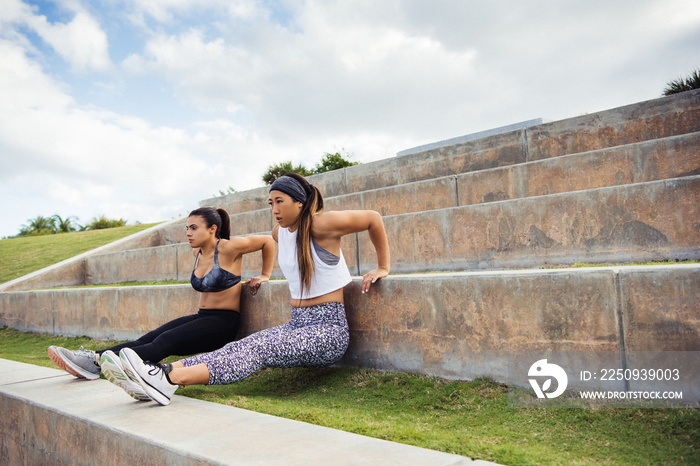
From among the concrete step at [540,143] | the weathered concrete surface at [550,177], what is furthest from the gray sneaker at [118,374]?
the concrete step at [540,143]

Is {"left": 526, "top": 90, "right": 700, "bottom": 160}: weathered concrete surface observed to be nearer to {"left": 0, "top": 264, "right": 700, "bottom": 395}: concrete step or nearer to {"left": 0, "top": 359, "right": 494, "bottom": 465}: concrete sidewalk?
{"left": 0, "top": 264, "right": 700, "bottom": 395}: concrete step

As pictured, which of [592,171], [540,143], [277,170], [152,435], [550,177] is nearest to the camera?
[152,435]

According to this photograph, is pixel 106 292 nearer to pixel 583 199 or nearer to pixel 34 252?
pixel 583 199

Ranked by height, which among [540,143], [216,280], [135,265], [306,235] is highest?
[540,143]

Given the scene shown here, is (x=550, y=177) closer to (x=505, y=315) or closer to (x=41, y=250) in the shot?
(x=505, y=315)

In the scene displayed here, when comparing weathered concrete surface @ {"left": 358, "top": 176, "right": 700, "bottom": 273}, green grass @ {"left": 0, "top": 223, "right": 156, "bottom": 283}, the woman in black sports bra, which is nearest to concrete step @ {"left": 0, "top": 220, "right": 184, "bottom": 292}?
green grass @ {"left": 0, "top": 223, "right": 156, "bottom": 283}

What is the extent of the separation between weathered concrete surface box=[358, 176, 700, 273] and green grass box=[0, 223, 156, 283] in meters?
9.56

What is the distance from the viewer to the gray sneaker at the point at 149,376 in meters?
2.71

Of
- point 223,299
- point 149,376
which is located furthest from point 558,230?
point 149,376

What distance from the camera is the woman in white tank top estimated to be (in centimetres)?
300

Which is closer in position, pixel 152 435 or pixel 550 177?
pixel 152 435

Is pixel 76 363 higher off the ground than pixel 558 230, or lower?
lower

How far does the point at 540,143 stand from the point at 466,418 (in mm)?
4908

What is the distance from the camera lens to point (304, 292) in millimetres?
3338
